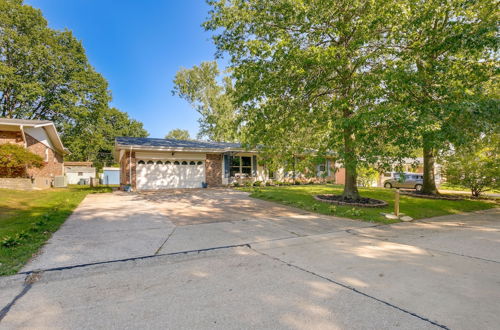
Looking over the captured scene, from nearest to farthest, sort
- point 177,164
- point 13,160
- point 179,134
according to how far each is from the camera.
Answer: point 13,160
point 177,164
point 179,134

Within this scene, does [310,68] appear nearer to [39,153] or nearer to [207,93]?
[39,153]

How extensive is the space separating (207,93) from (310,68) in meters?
25.2

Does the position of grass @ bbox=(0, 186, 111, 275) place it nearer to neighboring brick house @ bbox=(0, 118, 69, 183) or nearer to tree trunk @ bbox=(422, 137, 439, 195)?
neighboring brick house @ bbox=(0, 118, 69, 183)

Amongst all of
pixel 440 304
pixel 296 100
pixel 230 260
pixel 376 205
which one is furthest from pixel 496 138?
pixel 230 260

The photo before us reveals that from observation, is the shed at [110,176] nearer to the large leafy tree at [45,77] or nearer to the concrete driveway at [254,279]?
the large leafy tree at [45,77]

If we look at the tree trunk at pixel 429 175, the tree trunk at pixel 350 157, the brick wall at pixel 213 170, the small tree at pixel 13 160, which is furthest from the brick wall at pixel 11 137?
the tree trunk at pixel 429 175

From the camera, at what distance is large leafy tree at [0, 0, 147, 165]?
2728cm

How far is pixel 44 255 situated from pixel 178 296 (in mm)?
2887

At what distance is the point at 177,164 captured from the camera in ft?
58.1

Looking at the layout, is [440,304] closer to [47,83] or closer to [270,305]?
[270,305]

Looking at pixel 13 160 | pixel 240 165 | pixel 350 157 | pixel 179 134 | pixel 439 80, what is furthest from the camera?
pixel 179 134

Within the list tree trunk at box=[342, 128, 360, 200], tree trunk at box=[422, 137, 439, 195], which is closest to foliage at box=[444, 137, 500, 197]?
tree trunk at box=[422, 137, 439, 195]

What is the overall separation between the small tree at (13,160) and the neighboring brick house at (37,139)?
62 centimetres

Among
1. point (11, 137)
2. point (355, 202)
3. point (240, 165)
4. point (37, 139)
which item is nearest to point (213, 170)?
point (240, 165)
